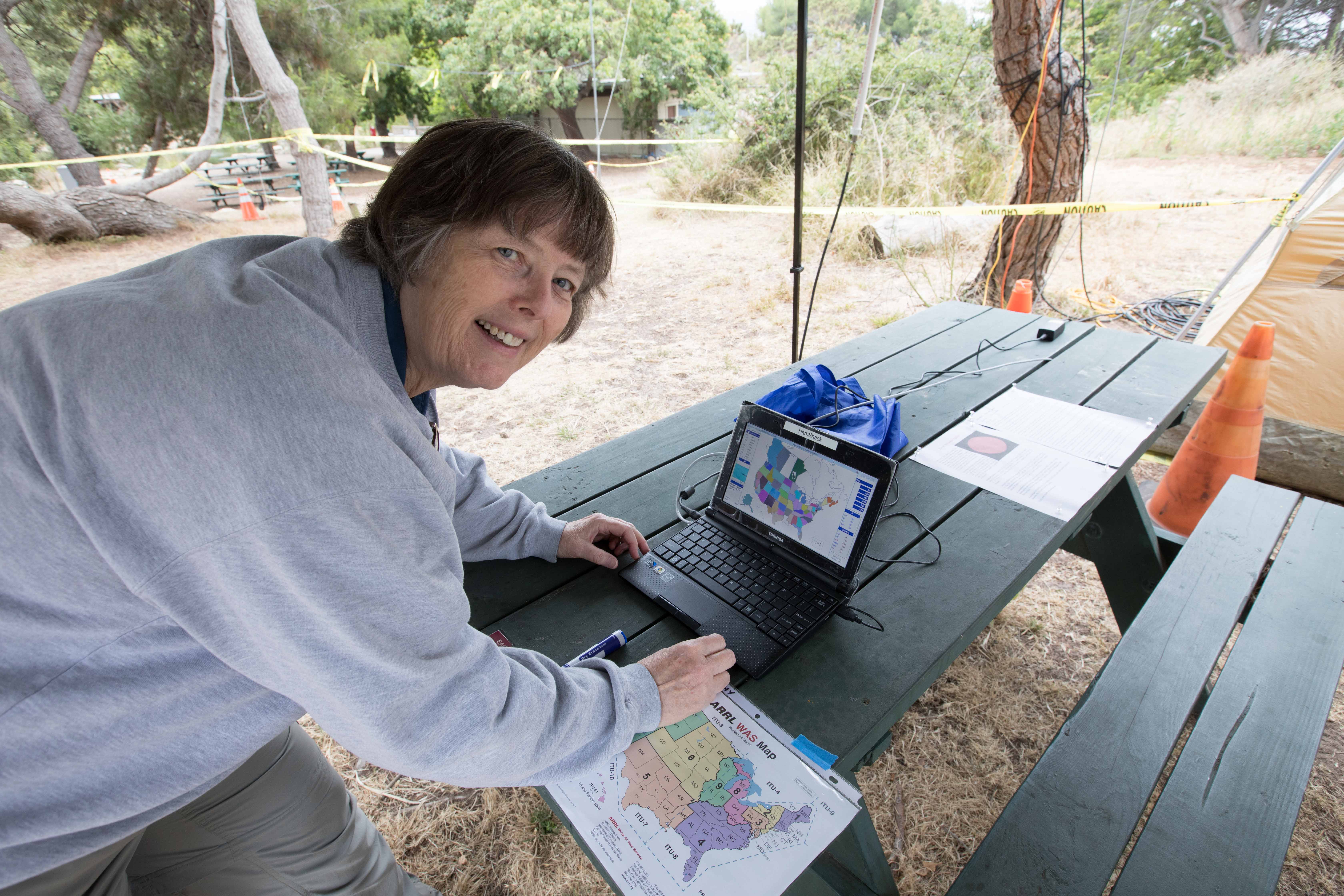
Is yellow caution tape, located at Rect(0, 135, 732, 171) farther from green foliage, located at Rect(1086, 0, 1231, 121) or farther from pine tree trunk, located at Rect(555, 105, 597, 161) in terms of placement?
green foliage, located at Rect(1086, 0, 1231, 121)

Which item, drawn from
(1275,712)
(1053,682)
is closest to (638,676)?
(1275,712)

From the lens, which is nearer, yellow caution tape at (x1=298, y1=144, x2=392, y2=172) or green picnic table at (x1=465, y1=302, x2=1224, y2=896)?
green picnic table at (x1=465, y1=302, x2=1224, y2=896)

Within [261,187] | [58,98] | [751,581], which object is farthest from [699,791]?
[261,187]

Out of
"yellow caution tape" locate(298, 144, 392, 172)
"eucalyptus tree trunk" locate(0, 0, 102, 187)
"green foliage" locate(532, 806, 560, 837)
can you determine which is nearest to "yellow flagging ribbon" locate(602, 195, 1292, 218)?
"green foliage" locate(532, 806, 560, 837)

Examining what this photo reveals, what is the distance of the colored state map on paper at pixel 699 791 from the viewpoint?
793mm

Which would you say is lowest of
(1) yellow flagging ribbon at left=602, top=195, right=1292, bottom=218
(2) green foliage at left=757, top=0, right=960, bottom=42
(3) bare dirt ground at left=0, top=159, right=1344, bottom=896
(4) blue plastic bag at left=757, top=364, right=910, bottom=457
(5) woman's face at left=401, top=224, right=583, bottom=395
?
(3) bare dirt ground at left=0, top=159, right=1344, bottom=896

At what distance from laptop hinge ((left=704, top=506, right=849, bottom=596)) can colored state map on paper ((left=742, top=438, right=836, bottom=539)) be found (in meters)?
0.05

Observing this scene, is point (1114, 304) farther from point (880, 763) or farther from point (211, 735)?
point (211, 735)

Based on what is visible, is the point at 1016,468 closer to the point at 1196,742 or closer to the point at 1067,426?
the point at 1067,426

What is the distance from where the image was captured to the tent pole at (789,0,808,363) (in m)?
2.15

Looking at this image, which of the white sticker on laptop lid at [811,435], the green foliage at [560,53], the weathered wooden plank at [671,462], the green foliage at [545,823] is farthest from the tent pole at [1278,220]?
the green foliage at [560,53]

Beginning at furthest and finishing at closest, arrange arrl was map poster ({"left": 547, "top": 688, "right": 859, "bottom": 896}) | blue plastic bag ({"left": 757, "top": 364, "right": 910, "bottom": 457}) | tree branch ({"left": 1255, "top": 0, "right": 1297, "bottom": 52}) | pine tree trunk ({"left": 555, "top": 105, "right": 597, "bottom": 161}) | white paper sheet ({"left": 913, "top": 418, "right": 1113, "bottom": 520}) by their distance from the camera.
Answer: pine tree trunk ({"left": 555, "top": 105, "right": 597, "bottom": 161})
tree branch ({"left": 1255, "top": 0, "right": 1297, "bottom": 52})
blue plastic bag ({"left": 757, "top": 364, "right": 910, "bottom": 457})
white paper sheet ({"left": 913, "top": 418, "right": 1113, "bottom": 520})
arrl was map poster ({"left": 547, "top": 688, "right": 859, "bottom": 896})

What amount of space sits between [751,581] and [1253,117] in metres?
12.1

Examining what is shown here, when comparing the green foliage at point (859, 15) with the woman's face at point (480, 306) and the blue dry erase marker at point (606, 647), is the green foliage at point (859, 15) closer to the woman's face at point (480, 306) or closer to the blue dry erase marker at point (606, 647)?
the woman's face at point (480, 306)
